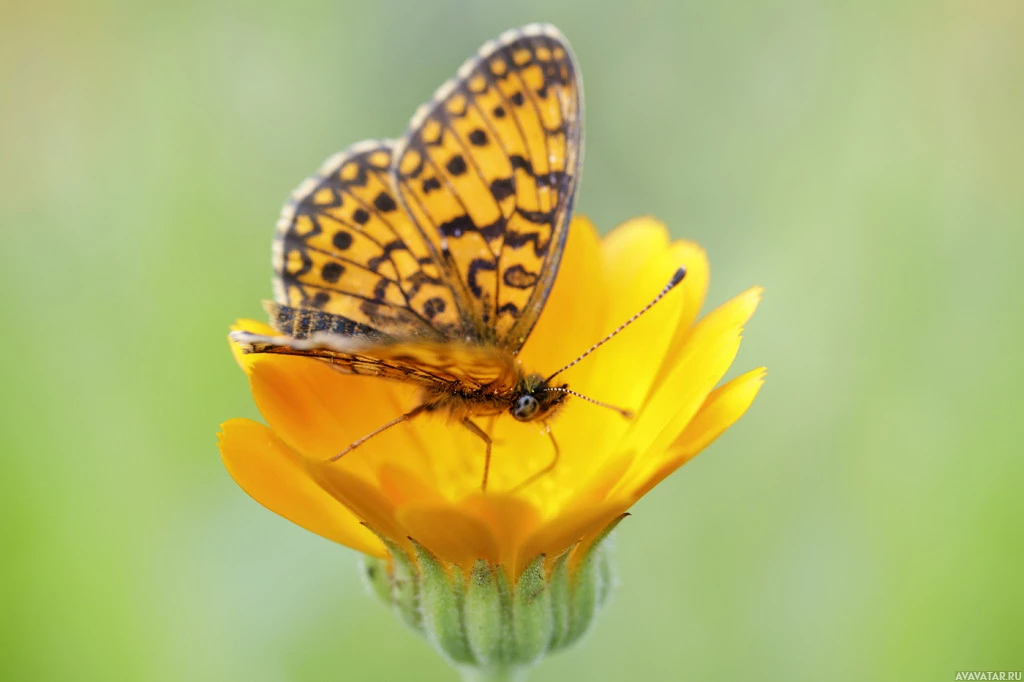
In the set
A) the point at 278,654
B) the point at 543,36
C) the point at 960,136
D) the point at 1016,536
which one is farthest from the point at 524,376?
the point at 960,136

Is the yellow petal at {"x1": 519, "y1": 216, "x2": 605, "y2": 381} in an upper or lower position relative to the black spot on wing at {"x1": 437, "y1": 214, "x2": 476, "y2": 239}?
lower

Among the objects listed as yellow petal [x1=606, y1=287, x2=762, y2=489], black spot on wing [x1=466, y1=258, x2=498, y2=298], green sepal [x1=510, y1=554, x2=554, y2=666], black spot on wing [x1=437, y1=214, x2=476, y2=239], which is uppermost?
black spot on wing [x1=437, y1=214, x2=476, y2=239]

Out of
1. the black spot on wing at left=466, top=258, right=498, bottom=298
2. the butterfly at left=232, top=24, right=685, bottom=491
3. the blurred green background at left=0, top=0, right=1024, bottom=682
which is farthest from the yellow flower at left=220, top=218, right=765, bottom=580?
the blurred green background at left=0, top=0, right=1024, bottom=682

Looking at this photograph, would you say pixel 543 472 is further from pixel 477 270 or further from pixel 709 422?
pixel 709 422

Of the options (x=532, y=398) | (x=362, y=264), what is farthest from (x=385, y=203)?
(x=532, y=398)

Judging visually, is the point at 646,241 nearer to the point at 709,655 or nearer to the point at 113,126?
the point at 709,655

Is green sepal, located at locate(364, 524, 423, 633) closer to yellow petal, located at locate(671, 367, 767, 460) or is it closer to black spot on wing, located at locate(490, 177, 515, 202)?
yellow petal, located at locate(671, 367, 767, 460)
